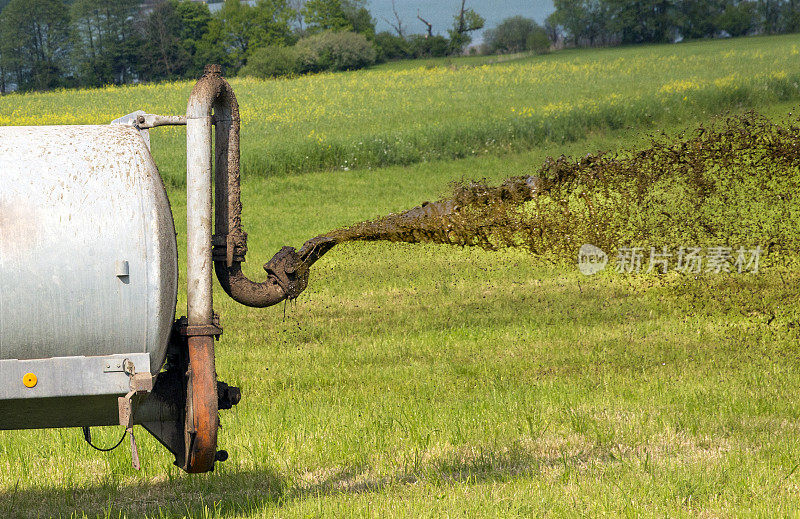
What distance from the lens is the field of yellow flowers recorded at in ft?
73.7

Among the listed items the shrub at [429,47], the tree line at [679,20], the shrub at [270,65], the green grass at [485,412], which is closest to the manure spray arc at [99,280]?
the green grass at [485,412]

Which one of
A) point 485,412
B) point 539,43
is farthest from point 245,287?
point 539,43

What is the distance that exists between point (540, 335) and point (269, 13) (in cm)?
6693

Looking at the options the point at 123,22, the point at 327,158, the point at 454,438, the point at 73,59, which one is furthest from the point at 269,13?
the point at 454,438

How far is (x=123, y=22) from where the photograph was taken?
59.5 meters

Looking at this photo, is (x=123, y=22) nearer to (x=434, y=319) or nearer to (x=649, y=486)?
(x=434, y=319)

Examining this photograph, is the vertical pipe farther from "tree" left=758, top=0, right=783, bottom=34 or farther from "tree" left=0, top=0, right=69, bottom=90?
"tree" left=758, top=0, right=783, bottom=34

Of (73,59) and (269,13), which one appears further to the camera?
(269,13)

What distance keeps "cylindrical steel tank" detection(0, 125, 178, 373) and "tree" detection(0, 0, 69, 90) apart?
5404cm

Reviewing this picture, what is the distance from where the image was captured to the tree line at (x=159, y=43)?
5338 centimetres

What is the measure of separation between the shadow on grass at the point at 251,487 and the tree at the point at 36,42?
5301 centimetres

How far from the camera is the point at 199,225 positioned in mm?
3527

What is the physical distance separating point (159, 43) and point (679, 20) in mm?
38852

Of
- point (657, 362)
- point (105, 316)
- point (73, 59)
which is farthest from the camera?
point (73, 59)
